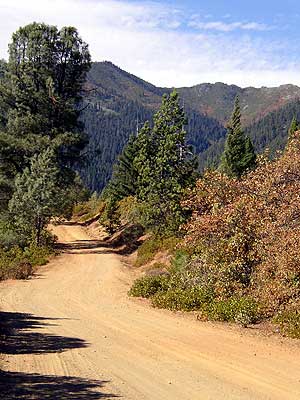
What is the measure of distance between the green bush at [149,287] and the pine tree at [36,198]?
11.4 metres

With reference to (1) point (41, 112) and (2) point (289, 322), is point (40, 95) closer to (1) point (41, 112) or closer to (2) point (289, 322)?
(1) point (41, 112)

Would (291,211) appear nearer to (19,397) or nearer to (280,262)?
(280,262)

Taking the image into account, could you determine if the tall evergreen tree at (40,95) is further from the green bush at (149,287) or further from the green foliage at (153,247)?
the green bush at (149,287)

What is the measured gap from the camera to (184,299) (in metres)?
15.4

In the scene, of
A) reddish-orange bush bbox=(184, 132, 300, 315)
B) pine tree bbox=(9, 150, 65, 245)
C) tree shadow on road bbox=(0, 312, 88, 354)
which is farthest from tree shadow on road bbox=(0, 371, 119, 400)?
pine tree bbox=(9, 150, 65, 245)

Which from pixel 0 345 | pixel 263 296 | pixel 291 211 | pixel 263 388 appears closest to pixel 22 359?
pixel 0 345

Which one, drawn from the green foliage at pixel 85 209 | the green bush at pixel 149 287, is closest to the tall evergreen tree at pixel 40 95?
the green bush at pixel 149 287

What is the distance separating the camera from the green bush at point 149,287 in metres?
17.7

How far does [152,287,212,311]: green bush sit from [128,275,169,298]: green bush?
1407mm

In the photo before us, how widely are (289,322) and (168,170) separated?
16247 mm

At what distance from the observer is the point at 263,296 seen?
43.1 feet

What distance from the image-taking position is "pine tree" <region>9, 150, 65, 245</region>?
28.2m

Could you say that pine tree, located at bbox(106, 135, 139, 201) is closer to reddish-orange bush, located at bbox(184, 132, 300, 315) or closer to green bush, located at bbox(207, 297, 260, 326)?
reddish-orange bush, located at bbox(184, 132, 300, 315)

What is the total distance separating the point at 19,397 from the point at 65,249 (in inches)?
984
